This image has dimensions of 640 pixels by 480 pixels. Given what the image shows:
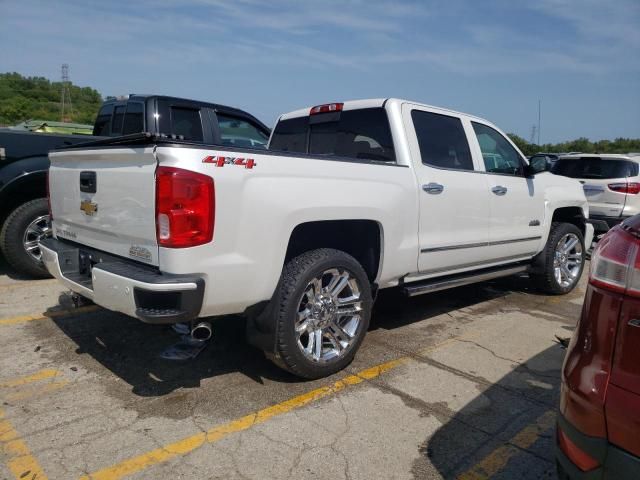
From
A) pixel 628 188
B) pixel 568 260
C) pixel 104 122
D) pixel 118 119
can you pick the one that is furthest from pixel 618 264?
pixel 628 188

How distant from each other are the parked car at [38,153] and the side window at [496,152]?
2.98 metres

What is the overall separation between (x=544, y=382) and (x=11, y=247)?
5.34m

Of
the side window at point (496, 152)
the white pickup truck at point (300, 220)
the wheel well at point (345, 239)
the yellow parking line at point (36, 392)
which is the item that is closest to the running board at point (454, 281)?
the white pickup truck at point (300, 220)

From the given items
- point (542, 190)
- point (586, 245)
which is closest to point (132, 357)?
point (542, 190)

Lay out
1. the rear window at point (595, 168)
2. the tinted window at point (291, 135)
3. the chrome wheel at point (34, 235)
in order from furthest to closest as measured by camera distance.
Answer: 1. the rear window at point (595, 168)
2. the chrome wheel at point (34, 235)
3. the tinted window at point (291, 135)

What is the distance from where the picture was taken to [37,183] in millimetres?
5723

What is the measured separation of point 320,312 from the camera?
359 centimetres

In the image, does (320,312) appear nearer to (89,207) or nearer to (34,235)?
(89,207)

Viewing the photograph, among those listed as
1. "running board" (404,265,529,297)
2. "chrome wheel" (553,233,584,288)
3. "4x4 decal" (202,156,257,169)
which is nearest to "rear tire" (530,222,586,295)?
"chrome wheel" (553,233,584,288)

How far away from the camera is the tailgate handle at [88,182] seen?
342 centimetres

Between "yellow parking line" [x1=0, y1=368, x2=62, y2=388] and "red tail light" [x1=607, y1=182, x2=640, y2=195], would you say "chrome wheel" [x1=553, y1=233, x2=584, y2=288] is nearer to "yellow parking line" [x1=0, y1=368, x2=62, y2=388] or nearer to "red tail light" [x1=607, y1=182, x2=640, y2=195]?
"red tail light" [x1=607, y1=182, x2=640, y2=195]

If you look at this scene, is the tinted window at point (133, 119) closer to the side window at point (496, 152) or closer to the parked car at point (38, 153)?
the parked car at point (38, 153)

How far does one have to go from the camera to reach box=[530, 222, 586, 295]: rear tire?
19.3ft

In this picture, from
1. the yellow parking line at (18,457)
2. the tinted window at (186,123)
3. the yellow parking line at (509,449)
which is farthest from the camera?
the tinted window at (186,123)
